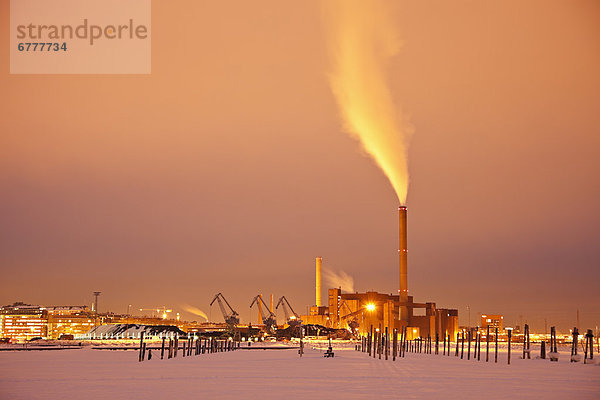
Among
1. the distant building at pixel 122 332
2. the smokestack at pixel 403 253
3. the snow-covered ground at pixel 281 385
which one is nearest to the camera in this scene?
the snow-covered ground at pixel 281 385

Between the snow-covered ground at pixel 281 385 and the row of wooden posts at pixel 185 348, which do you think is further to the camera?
the row of wooden posts at pixel 185 348

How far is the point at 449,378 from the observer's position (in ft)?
144

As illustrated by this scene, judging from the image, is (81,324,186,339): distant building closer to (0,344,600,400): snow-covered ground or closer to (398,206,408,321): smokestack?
(398,206,408,321): smokestack

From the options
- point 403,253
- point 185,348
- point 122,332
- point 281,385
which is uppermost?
point 403,253

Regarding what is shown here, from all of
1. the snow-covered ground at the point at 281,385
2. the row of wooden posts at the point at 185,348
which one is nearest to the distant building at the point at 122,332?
the row of wooden posts at the point at 185,348

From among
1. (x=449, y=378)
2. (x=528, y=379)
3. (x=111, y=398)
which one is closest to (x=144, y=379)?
(x=111, y=398)

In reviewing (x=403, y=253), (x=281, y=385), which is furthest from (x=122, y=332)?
(x=281, y=385)

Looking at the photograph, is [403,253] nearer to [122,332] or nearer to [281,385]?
[122,332]

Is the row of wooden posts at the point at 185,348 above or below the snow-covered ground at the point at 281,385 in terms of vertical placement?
below

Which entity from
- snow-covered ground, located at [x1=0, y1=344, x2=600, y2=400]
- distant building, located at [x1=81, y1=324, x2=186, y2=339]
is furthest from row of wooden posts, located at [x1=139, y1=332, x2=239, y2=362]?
distant building, located at [x1=81, y1=324, x2=186, y2=339]

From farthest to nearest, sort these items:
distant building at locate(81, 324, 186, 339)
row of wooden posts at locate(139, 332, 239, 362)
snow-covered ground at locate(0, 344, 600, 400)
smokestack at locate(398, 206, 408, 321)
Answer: distant building at locate(81, 324, 186, 339) → smokestack at locate(398, 206, 408, 321) → row of wooden posts at locate(139, 332, 239, 362) → snow-covered ground at locate(0, 344, 600, 400)

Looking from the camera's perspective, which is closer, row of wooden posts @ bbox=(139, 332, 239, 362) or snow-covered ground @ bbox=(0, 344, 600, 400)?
snow-covered ground @ bbox=(0, 344, 600, 400)

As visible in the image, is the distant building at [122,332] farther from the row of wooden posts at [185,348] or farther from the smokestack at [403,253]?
the row of wooden posts at [185,348]

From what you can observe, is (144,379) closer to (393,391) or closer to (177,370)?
(177,370)
